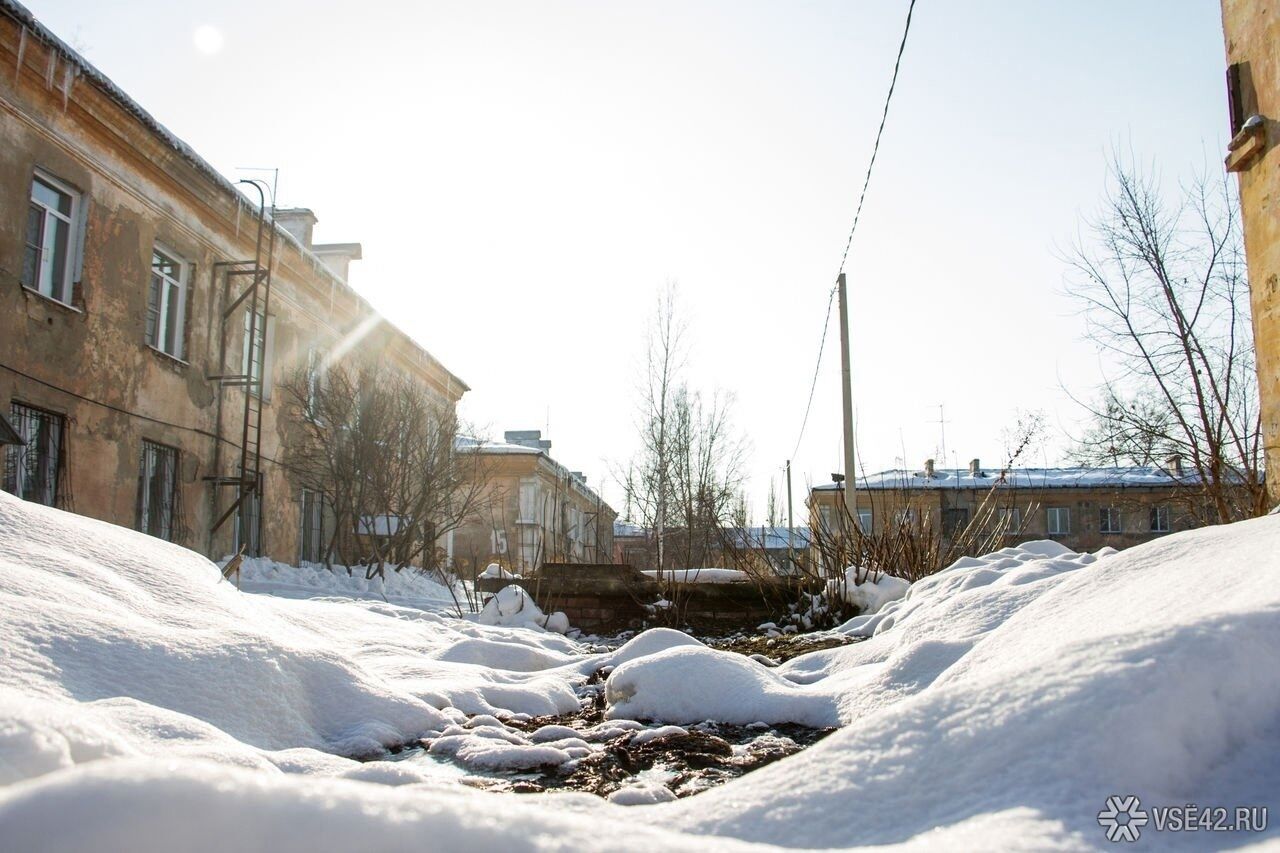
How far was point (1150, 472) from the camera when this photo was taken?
3491 cm

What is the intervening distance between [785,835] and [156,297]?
41.6 feet

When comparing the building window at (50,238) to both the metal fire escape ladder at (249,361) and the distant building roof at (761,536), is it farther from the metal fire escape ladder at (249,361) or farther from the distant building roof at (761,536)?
the distant building roof at (761,536)

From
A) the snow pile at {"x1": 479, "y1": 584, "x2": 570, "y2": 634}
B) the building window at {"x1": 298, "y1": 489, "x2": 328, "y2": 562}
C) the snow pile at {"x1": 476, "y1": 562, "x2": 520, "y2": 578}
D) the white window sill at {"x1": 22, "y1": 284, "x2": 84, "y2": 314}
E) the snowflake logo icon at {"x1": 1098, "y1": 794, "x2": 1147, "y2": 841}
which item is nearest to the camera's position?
the snowflake logo icon at {"x1": 1098, "y1": 794, "x2": 1147, "y2": 841}

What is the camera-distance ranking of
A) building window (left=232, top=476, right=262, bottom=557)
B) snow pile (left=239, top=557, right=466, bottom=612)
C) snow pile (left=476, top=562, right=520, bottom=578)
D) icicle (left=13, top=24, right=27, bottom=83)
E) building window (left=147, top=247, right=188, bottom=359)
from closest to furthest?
snow pile (left=476, top=562, right=520, bottom=578), icicle (left=13, top=24, right=27, bottom=83), snow pile (left=239, top=557, right=466, bottom=612), building window (left=147, top=247, right=188, bottom=359), building window (left=232, top=476, right=262, bottom=557)

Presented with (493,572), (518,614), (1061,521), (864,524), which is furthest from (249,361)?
(1061,521)

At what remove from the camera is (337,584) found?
12523 millimetres

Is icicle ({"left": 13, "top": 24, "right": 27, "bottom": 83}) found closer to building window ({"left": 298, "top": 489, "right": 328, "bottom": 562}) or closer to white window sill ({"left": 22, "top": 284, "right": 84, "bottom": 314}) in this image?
white window sill ({"left": 22, "top": 284, "right": 84, "bottom": 314})

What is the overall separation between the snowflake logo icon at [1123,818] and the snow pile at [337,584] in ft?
30.2

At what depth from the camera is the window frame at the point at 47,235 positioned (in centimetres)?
946

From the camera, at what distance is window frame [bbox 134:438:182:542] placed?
11.2 m

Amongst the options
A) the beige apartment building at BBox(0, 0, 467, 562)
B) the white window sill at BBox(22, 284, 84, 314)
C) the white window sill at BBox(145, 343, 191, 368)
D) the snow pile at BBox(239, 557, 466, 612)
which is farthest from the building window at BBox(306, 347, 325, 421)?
the white window sill at BBox(22, 284, 84, 314)

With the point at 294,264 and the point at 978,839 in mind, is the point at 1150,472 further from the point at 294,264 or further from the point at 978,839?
the point at 978,839

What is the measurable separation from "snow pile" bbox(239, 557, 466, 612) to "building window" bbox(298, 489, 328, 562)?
0.88 m

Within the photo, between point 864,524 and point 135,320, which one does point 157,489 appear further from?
point 864,524
